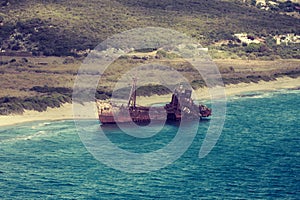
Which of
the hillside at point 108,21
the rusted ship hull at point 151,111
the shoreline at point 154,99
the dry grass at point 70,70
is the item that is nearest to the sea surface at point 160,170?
the rusted ship hull at point 151,111

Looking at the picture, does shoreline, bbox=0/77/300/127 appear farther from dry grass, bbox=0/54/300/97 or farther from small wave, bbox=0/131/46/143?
small wave, bbox=0/131/46/143

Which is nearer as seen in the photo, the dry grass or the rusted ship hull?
the rusted ship hull

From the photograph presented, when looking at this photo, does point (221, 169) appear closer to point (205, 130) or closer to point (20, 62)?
point (205, 130)

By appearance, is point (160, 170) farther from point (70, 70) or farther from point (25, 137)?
point (70, 70)

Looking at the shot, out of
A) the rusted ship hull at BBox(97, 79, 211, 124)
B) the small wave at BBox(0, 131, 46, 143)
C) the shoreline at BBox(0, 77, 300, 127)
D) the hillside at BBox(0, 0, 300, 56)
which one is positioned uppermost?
the hillside at BBox(0, 0, 300, 56)

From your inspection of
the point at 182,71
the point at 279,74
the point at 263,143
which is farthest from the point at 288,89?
the point at 263,143

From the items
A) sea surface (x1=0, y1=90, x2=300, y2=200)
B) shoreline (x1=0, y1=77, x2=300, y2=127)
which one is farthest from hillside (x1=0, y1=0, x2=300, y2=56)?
sea surface (x1=0, y1=90, x2=300, y2=200)

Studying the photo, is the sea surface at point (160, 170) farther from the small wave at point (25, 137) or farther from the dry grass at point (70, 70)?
the dry grass at point (70, 70)
